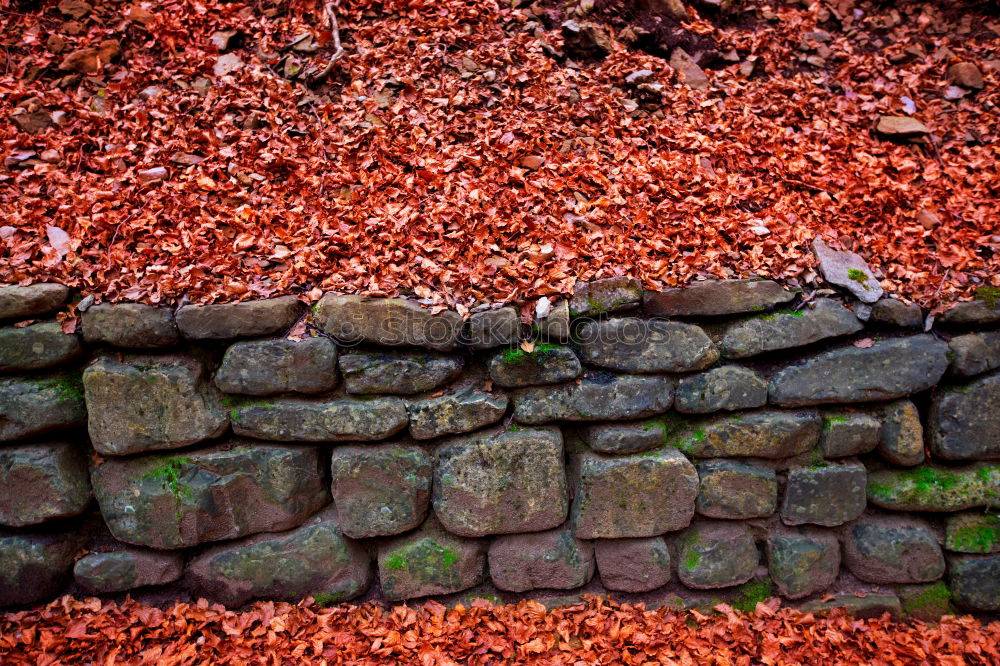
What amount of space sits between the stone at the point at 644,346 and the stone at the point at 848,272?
0.65m

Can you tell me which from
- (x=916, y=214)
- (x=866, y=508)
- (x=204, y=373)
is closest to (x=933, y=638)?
(x=866, y=508)

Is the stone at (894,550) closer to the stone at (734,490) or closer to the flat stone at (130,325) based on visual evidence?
the stone at (734,490)

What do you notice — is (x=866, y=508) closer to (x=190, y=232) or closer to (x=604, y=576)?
(x=604, y=576)

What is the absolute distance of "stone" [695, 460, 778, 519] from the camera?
252 cm

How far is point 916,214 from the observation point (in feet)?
9.34

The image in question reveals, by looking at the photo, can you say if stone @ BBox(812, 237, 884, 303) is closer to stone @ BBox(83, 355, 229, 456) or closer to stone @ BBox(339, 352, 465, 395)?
stone @ BBox(339, 352, 465, 395)

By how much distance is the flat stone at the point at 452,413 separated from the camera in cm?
238

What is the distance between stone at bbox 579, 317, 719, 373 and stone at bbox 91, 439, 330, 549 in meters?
1.23

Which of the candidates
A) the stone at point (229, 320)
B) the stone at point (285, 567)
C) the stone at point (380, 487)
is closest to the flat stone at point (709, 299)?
the stone at point (380, 487)

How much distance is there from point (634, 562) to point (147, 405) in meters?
2.10

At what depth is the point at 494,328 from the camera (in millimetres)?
2361

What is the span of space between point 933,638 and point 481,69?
3.42 metres

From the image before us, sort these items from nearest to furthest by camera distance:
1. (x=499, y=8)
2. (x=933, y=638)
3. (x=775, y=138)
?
(x=933, y=638) → (x=775, y=138) → (x=499, y=8)

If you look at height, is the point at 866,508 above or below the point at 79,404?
below
